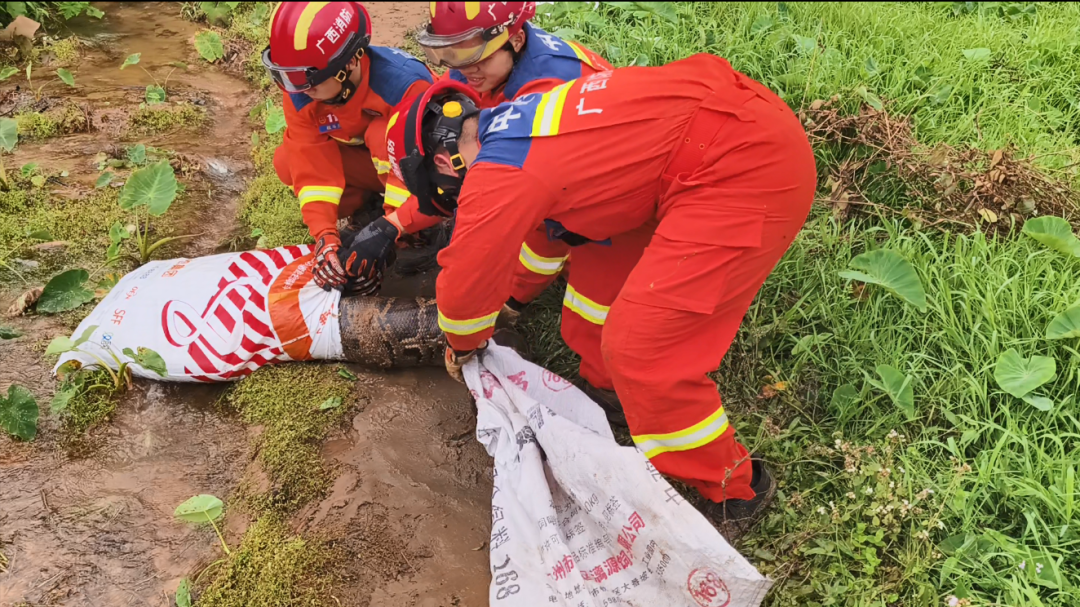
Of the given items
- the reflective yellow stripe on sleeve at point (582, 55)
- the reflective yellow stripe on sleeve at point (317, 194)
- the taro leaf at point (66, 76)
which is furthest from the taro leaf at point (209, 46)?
the reflective yellow stripe on sleeve at point (582, 55)

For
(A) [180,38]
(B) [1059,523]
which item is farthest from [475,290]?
(A) [180,38]

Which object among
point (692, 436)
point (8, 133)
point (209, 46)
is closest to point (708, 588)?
point (692, 436)

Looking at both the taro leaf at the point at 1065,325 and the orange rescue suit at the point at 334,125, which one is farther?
the orange rescue suit at the point at 334,125

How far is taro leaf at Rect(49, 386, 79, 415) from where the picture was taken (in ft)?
9.09

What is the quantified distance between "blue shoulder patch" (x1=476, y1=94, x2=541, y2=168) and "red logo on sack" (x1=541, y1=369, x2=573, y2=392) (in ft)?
3.19

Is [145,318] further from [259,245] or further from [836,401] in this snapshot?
[836,401]

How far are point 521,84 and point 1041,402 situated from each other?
2.10 meters

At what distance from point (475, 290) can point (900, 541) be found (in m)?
1.57

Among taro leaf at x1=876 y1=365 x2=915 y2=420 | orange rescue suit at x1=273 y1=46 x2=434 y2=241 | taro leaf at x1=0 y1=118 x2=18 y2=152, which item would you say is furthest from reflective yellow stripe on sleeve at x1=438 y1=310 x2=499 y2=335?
taro leaf at x1=0 y1=118 x2=18 y2=152

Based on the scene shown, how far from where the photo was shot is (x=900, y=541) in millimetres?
2174

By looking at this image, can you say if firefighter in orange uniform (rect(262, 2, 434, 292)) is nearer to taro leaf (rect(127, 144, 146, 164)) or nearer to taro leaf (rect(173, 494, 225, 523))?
taro leaf (rect(173, 494, 225, 523))

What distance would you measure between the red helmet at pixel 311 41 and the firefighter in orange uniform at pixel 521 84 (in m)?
Answer: 0.44

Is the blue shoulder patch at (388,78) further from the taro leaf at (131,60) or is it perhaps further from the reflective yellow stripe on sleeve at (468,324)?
the taro leaf at (131,60)

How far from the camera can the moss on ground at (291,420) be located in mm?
2547
